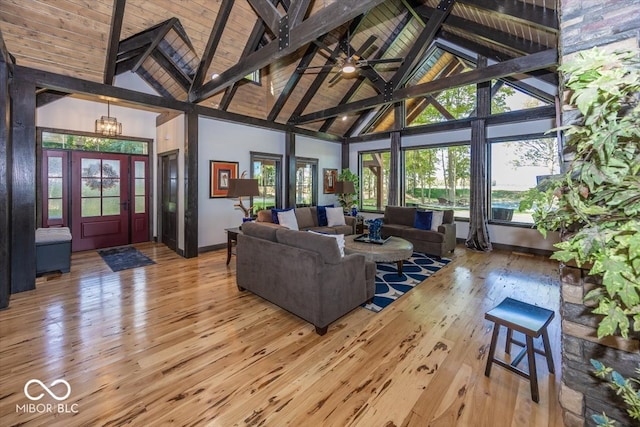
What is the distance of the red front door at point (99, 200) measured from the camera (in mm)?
5656

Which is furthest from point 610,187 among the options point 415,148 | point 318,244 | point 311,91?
point 415,148

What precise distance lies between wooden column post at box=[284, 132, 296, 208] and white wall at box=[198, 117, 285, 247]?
2.39 ft

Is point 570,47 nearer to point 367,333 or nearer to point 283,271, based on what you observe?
point 367,333

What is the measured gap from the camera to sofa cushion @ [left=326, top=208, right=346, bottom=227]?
20.8 feet

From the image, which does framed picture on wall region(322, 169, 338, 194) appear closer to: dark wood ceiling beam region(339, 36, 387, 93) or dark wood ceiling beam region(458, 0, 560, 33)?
dark wood ceiling beam region(339, 36, 387, 93)

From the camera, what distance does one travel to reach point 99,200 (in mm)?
5961

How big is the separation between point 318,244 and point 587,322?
191 centimetres

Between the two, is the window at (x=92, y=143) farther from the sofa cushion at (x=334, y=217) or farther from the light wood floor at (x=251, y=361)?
the sofa cushion at (x=334, y=217)

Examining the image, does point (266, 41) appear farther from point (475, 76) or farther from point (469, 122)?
point (469, 122)

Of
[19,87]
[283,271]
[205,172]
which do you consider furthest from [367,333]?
[19,87]

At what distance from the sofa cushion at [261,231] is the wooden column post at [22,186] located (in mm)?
2929

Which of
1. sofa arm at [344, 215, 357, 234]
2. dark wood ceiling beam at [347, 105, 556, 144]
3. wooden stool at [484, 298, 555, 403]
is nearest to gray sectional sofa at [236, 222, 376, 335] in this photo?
wooden stool at [484, 298, 555, 403]

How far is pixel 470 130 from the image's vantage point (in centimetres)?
636

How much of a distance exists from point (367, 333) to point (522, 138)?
554 cm
